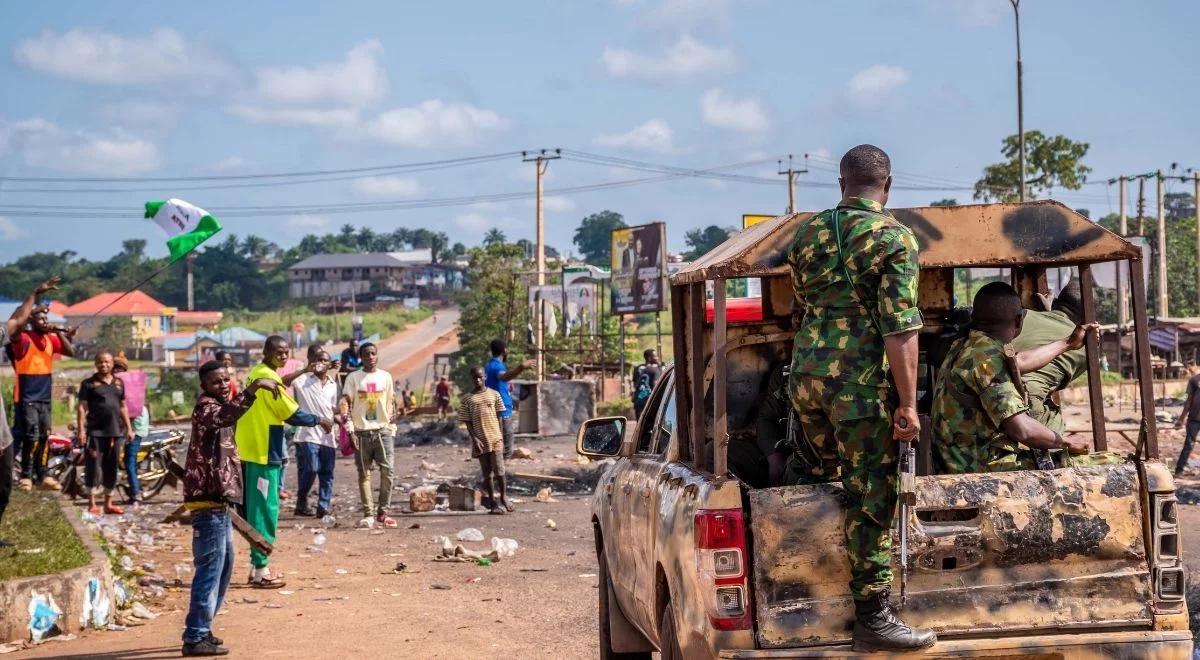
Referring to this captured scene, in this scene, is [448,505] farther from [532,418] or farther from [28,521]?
[532,418]

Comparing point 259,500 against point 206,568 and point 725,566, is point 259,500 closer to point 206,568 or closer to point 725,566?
point 206,568

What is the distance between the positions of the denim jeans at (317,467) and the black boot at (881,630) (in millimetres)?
11234

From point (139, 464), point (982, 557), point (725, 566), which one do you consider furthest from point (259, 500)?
point (139, 464)

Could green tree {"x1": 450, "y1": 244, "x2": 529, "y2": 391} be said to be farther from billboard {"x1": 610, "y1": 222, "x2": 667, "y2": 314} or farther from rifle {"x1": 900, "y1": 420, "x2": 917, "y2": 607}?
rifle {"x1": 900, "y1": 420, "x2": 917, "y2": 607}

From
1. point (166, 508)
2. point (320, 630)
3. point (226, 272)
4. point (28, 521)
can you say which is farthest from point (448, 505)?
point (226, 272)

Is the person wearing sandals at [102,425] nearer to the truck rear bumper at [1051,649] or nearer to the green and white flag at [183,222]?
the green and white flag at [183,222]

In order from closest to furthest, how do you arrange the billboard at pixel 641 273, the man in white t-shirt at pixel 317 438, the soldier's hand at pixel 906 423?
1. the soldier's hand at pixel 906 423
2. the man in white t-shirt at pixel 317 438
3. the billboard at pixel 641 273

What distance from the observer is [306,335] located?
104750 millimetres

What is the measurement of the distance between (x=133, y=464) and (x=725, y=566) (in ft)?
46.7

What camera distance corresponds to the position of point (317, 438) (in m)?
15.3

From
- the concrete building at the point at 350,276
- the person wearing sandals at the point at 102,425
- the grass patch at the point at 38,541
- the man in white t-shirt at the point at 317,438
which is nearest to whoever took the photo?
the grass patch at the point at 38,541

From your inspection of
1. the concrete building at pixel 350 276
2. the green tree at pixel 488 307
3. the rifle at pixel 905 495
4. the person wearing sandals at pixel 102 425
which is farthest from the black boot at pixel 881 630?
the concrete building at pixel 350 276

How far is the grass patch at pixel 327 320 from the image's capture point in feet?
362

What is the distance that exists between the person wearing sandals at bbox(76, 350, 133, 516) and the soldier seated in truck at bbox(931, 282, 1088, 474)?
12458 millimetres
